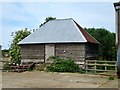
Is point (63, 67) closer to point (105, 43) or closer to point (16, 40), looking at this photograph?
point (16, 40)

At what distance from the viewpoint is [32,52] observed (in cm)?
2583

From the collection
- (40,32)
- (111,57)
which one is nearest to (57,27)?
(40,32)

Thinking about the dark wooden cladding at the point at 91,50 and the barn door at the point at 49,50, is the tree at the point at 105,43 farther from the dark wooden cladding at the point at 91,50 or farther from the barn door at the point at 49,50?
the barn door at the point at 49,50

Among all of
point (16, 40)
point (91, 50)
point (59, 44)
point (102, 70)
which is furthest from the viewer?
point (16, 40)

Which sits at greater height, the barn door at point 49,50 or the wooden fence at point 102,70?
the barn door at point 49,50

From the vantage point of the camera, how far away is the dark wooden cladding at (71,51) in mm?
23438

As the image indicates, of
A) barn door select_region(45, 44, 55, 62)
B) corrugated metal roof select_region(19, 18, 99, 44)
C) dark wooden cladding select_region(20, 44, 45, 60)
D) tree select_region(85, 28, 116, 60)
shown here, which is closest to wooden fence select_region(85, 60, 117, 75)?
corrugated metal roof select_region(19, 18, 99, 44)

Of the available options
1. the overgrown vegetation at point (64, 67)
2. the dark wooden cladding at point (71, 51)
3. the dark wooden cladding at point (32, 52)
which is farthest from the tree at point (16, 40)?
the overgrown vegetation at point (64, 67)

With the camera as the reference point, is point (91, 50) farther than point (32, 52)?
Yes

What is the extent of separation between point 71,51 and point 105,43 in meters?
23.0

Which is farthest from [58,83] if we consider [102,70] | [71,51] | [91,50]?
[91,50]

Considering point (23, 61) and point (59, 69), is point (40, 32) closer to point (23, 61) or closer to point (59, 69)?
point (23, 61)

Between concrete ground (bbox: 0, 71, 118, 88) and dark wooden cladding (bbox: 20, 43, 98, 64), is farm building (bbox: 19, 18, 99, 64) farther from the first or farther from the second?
concrete ground (bbox: 0, 71, 118, 88)

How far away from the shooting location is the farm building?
23703mm
